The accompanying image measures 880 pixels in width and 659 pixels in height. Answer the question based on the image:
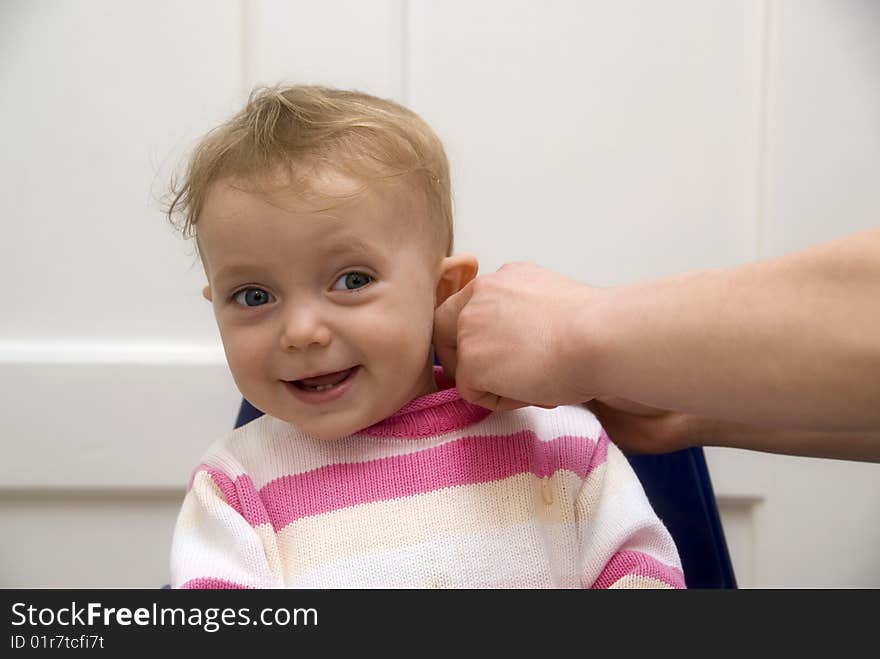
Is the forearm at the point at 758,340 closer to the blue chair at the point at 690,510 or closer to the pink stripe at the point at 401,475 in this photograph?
the pink stripe at the point at 401,475

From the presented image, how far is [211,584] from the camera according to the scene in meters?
0.75

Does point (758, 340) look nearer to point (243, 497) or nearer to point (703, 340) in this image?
point (703, 340)

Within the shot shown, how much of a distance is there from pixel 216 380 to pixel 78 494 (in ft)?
0.91

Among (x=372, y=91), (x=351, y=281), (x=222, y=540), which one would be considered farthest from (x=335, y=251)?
(x=372, y=91)

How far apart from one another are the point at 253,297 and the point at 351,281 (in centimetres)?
9

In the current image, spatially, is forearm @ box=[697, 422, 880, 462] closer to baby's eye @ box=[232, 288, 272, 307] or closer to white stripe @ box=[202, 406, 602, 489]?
white stripe @ box=[202, 406, 602, 489]

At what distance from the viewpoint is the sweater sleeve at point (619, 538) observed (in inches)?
32.6

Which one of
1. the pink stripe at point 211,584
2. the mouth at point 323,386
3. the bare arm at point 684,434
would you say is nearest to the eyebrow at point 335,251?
the mouth at point 323,386

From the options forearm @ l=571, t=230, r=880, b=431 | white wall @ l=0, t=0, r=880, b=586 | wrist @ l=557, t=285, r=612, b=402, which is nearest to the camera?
forearm @ l=571, t=230, r=880, b=431

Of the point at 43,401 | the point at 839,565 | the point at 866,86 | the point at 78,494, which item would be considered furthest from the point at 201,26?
the point at 839,565

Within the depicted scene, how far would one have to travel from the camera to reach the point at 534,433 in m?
0.88

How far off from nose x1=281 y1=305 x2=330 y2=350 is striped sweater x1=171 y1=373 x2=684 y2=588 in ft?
0.44

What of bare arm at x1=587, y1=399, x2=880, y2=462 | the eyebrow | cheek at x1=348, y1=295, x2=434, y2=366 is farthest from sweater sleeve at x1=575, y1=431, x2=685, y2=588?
the eyebrow

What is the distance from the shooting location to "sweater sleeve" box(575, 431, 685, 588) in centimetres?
83
